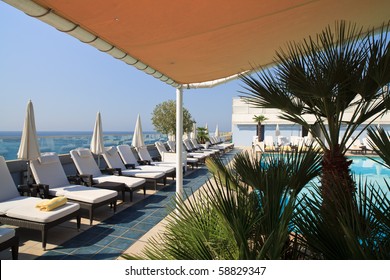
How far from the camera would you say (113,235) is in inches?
181

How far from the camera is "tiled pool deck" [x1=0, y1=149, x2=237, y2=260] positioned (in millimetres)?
3865

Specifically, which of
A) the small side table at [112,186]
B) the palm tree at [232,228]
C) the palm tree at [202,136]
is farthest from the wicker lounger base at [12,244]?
the palm tree at [202,136]

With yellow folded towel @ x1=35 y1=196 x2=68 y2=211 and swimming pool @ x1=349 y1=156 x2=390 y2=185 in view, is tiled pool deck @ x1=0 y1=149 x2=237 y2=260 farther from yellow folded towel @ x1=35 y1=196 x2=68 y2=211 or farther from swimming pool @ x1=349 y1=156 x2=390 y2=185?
swimming pool @ x1=349 y1=156 x2=390 y2=185

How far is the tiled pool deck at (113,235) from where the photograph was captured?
3.87 meters

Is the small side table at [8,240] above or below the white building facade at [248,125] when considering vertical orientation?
below

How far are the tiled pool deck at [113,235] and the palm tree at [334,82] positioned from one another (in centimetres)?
151

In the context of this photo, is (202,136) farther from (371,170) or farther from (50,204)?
(50,204)

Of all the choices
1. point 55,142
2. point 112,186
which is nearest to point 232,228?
point 112,186

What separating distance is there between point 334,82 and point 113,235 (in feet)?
13.7

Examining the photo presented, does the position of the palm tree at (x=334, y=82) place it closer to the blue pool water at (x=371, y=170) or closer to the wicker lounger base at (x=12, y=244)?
the wicker lounger base at (x=12, y=244)

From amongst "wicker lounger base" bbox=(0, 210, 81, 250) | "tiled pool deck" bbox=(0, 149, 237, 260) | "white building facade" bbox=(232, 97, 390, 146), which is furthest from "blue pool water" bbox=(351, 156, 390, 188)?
"white building facade" bbox=(232, 97, 390, 146)

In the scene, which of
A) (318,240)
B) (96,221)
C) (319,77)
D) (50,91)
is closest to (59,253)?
(96,221)

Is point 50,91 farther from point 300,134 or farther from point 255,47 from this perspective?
point 255,47
